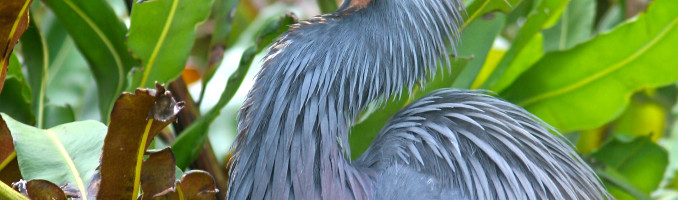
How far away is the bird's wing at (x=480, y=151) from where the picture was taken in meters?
1.46

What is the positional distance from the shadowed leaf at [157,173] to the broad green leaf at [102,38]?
67 centimetres

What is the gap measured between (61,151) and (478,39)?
1084mm

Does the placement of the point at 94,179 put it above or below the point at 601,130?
above

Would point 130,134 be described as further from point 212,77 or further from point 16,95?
point 212,77

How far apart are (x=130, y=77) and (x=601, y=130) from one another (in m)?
1.94

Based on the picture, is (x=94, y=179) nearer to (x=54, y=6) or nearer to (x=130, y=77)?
(x=130, y=77)

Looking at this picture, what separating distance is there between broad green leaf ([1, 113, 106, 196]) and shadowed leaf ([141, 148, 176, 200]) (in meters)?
0.14

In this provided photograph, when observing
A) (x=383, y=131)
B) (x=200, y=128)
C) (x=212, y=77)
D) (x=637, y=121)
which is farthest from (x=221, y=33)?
(x=637, y=121)

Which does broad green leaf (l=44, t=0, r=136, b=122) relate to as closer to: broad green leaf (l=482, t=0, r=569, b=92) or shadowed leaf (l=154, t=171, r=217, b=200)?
shadowed leaf (l=154, t=171, r=217, b=200)

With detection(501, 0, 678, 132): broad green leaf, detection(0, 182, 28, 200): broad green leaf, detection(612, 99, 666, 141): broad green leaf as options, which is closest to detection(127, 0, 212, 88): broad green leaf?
detection(0, 182, 28, 200): broad green leaf

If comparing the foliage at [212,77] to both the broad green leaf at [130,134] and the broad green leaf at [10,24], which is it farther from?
the broad green leaf at [10,24]

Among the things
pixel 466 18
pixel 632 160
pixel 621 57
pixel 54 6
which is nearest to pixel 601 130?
pixel 632 160

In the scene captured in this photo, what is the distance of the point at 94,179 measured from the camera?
1.27 metres

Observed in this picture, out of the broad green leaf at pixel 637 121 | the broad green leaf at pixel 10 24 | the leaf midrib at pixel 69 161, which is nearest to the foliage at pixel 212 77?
the leaf midrib at pixel 69 161
